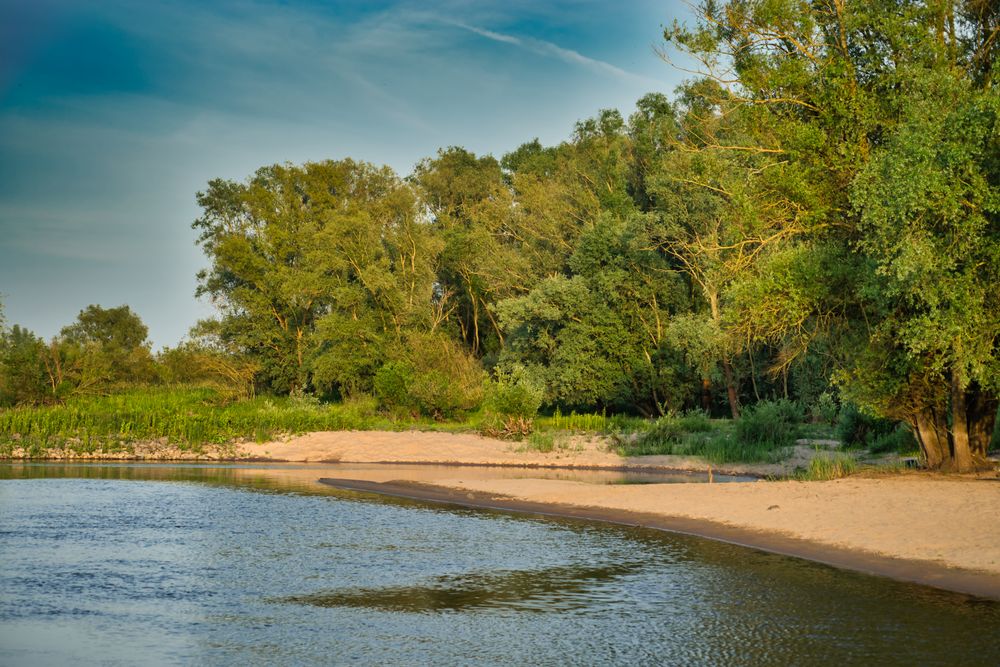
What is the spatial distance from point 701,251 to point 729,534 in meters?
12.0

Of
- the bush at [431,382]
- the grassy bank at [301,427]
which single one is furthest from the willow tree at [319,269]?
the grassy bank at [301,427]

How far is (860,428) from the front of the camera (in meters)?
32.3

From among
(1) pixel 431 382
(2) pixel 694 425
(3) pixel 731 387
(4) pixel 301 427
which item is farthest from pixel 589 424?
(4) pixel 301 427

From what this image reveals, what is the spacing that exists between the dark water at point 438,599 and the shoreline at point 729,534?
591 millimetres

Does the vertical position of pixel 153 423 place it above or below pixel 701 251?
below

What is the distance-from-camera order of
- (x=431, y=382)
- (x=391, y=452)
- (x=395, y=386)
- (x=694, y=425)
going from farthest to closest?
(x=395, y=386) → (x=431, y=382) → (x=391, y=452) → (x=694, y=425)

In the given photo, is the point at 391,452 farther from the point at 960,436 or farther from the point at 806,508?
the point at 960,436

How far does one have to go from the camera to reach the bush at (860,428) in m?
31.6

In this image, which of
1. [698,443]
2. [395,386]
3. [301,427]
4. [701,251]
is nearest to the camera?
[701,251]

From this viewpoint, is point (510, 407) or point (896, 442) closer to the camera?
point (896, 442)

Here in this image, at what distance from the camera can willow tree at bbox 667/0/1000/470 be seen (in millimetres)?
19266

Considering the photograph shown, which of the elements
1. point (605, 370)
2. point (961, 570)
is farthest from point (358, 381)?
point (961, 570)

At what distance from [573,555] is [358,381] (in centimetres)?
4162

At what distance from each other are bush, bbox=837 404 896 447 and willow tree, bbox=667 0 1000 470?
753cm
